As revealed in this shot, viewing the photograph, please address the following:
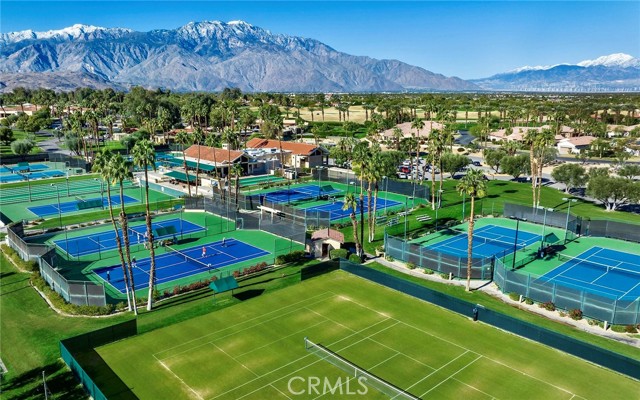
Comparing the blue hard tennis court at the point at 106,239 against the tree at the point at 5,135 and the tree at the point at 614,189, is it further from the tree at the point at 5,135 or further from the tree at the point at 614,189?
the tree at the point at 5,135

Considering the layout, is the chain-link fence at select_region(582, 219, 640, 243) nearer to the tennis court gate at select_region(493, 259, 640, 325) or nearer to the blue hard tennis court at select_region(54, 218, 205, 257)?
the tennis court gate at select_region(493, 259, 640, 325)

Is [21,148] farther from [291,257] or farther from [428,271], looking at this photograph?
[428,271]

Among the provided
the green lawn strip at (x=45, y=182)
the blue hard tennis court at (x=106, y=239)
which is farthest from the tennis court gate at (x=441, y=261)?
the green lawn strip at (x=45, y=182)

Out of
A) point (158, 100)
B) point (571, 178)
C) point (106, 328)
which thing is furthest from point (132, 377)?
point (158, 100)

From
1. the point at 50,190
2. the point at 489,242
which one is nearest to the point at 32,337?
the point at 489,242

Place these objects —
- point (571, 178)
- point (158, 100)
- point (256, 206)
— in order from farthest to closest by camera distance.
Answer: point (158, 100)
point (571, 178)
point (256, 206)

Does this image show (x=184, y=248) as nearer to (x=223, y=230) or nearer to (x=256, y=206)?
(x=223, y=230)

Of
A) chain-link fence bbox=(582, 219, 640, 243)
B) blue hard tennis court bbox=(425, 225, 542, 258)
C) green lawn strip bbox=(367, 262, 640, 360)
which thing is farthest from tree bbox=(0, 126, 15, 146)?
chain-link fence bbox=(582, 219, 640, 243)
